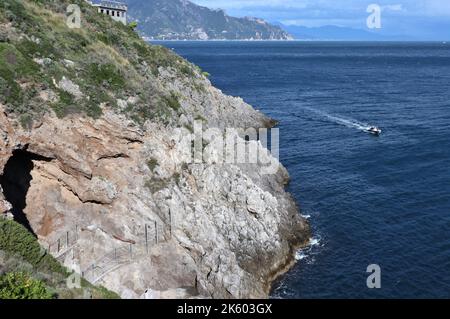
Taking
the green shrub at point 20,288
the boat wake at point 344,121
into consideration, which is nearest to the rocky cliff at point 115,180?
the green shrub at point 20,288

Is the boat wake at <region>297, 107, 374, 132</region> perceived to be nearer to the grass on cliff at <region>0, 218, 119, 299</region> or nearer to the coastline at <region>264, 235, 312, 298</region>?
the coastline at <region>264, 235, 312, 298</region>

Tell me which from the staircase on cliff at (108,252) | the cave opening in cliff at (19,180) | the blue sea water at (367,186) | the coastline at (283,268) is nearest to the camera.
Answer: the cave opening in cliff at (19,180)

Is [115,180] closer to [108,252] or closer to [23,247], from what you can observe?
[108,252]

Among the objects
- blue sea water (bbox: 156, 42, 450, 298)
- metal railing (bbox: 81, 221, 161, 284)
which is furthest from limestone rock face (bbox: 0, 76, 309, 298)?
blue sea water (bbox: 156, 42, 450, 298)

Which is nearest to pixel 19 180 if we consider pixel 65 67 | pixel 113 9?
pixel 65 67

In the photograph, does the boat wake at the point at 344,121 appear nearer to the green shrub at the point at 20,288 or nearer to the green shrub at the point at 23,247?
the green shrub at the point at 23,247

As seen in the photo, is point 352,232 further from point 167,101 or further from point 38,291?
point 38,291
